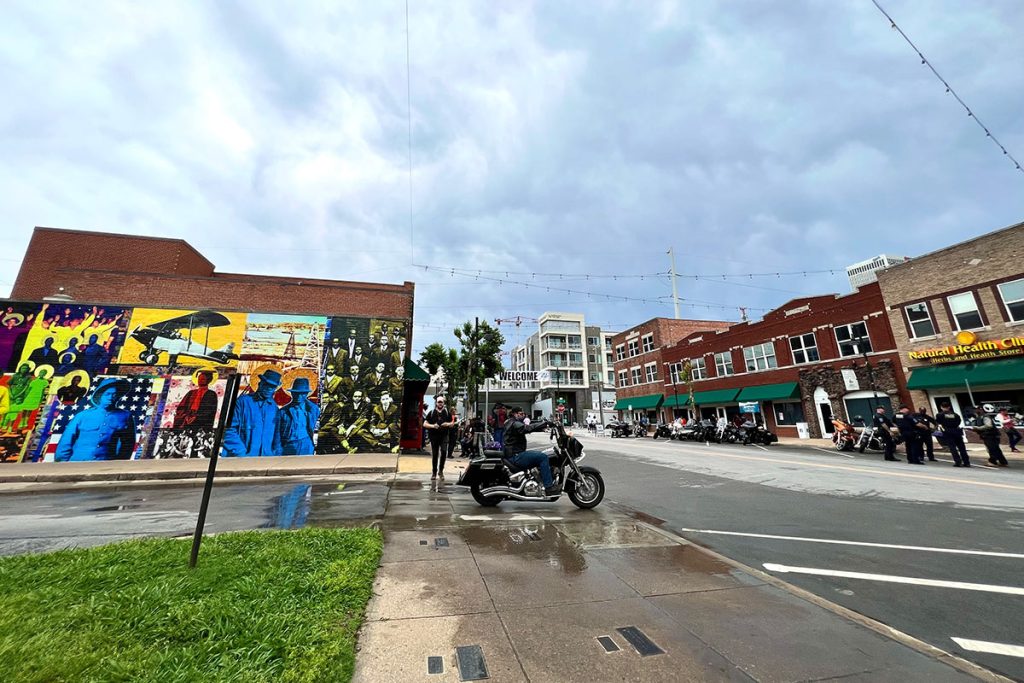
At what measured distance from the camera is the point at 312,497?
844cm

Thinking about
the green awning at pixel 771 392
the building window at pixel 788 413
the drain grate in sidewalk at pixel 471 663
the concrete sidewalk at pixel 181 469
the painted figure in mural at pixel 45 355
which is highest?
the painted figure in mural at pixel 45 355

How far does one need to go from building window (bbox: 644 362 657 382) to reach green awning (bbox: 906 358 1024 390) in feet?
72.0

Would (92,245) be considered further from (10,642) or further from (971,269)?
(971,269)

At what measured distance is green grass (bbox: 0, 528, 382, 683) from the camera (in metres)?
2.39

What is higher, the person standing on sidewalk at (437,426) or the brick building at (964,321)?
the brick building at (964,321)

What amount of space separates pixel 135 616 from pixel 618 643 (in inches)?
141

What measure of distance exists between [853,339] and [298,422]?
30853mm

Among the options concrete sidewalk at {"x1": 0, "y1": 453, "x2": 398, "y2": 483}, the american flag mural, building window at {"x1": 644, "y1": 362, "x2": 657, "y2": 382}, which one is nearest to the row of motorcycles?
building window at {"x1": 644, "y1": 362, "x2": 657, "y2": 382}

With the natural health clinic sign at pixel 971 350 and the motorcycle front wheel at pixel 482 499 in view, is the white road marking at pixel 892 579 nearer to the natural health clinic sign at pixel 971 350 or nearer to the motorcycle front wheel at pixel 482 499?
the motorcycle front wheel at pixel 482 499

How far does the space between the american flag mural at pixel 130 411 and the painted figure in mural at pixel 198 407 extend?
837mm

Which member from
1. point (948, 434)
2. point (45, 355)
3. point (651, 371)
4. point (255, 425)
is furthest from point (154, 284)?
point (651, 371)

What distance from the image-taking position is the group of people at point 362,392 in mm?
16641

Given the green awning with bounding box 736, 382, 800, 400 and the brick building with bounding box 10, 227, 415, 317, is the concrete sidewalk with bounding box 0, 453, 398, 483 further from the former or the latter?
the green awning with bounding box 736, 382, 800, 400

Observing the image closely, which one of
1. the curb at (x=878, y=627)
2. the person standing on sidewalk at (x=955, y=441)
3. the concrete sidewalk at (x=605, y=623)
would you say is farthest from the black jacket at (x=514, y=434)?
the person standing on sidewalk at (x=955, y=441)
